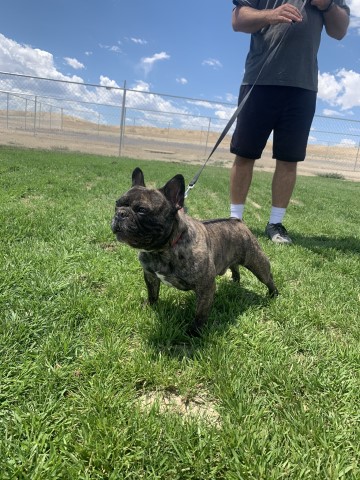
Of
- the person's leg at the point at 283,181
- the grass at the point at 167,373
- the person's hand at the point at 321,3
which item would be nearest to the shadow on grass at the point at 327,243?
the person's leg at the point at 283,181

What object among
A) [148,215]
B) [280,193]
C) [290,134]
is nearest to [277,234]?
[280,193]

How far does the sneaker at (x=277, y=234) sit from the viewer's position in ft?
14.3

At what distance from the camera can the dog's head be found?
6.67ft

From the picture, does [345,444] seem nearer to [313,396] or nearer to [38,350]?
[313,396]

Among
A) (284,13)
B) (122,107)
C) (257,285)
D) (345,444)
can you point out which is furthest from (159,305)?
(122,107)

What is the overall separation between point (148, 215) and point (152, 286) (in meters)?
0.65

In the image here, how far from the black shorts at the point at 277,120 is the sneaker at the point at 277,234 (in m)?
0.86

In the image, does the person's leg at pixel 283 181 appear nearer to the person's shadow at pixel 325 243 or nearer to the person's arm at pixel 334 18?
the person's shadow at pixel 325 243

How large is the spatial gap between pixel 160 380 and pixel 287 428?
628mm

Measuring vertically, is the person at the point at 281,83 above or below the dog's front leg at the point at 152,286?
above

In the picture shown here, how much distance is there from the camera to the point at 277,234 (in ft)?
14.6

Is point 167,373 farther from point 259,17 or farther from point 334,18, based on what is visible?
point 334,18

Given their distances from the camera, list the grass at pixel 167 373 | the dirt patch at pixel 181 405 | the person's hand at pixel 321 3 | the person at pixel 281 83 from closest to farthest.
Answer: the grass at pixel 167 373
the dirt patch at pixel 181 405
the person's hand at pixel 321 3
the person at pixel 281 83

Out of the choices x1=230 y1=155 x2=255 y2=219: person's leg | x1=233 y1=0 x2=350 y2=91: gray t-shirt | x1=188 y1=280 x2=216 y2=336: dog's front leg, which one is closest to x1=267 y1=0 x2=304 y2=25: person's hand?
x1=233 y1=0 x2=350 y2=91: gray t-shirt
